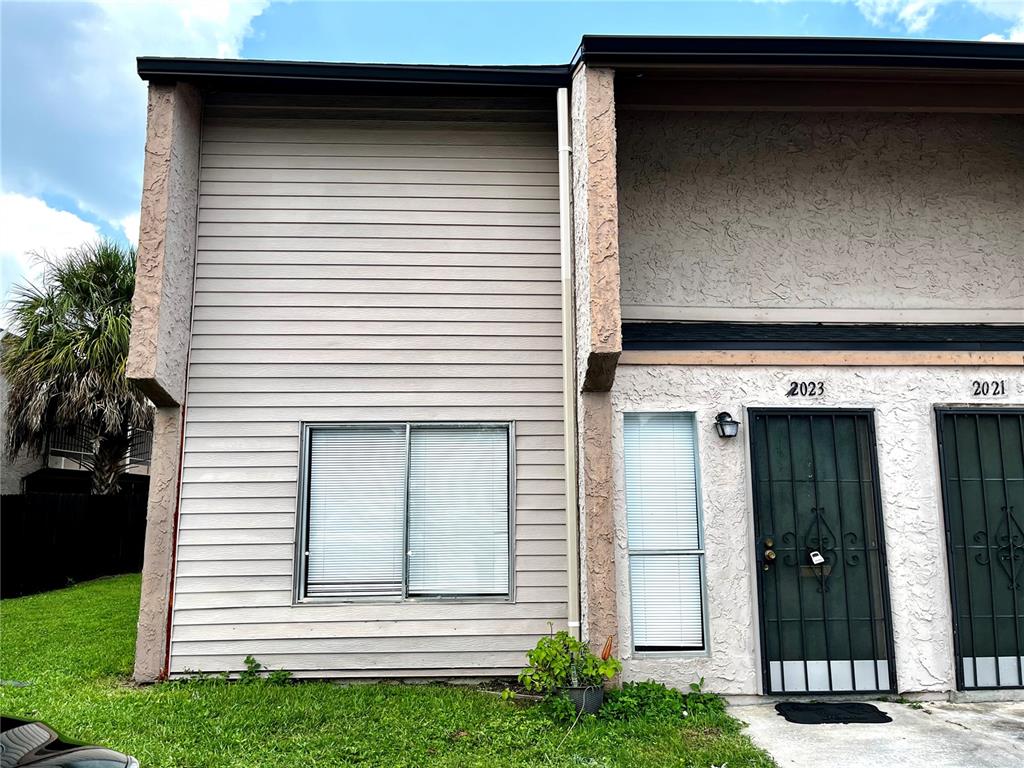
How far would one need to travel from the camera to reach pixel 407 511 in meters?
5.68

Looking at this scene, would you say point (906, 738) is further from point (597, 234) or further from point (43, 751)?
point (43, 751)

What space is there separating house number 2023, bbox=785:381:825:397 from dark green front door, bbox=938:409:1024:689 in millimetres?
936

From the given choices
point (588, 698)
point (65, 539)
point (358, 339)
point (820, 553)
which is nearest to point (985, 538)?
point (820, 553)

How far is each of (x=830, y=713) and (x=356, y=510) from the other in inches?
149

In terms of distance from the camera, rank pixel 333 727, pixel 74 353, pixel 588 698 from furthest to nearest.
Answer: pixel 74 353 < pixel 588 698 < pixel 333 727

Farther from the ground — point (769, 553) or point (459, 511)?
point (459, 511)

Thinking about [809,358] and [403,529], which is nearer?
[809,358]

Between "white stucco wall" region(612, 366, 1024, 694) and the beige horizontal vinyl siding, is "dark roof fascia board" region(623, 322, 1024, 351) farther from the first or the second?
the beige horizontal vinyl siding

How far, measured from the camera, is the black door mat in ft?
15.0

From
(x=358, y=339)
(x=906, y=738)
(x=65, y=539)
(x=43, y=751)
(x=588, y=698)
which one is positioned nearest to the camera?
(x=43, y=751)

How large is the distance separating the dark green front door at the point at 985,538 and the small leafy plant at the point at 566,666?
2.63 metres

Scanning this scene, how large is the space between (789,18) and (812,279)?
11.7ft

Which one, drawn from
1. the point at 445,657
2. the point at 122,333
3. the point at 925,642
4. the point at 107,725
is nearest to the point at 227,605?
the point at 107,725

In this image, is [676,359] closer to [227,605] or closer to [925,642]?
[925,642]
